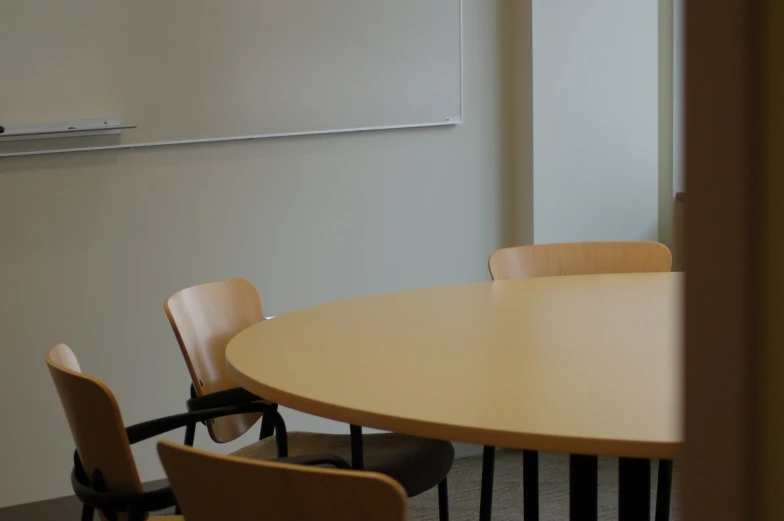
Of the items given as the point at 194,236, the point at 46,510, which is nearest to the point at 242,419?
the point at 194,236

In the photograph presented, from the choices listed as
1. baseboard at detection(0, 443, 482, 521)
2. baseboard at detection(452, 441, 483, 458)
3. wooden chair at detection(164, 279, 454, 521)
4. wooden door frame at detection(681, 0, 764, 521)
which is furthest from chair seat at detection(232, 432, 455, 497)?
wooden door frame at detection(681, 0, 764, 521)

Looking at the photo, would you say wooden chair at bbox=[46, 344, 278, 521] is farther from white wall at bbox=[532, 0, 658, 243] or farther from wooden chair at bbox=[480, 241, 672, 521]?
white wall at bbox=[532, 0, 658, 243]

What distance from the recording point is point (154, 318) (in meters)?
3.28

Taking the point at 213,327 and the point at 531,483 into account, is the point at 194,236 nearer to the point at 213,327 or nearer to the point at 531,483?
the point at 213,327

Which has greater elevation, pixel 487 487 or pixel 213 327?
pixel 213 327

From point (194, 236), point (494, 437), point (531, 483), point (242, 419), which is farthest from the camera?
point (194, 236)

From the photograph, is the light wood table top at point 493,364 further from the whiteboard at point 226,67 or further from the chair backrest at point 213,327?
the whiteboard at point 226,67

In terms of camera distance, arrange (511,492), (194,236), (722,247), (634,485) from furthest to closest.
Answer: (194,236) → (511,492) → (634,485) → (722,247)

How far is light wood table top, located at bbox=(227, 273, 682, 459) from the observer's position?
1.11m

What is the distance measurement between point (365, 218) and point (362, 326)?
1686 mm

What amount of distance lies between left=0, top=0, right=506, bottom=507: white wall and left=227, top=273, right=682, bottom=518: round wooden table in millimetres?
1298

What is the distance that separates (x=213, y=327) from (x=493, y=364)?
1.00 m

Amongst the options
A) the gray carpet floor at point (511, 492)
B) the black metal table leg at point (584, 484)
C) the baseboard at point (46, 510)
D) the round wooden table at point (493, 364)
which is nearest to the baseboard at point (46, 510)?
the baseboard at point (46, 510)

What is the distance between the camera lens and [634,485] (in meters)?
1.58
